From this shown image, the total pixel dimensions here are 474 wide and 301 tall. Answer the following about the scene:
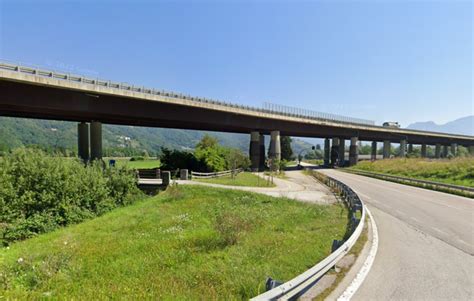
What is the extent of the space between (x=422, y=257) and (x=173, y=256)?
23.9 ft

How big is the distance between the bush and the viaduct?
29.4ft

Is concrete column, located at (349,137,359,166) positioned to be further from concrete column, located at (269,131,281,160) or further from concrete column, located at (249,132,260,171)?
concrete column, located at (249,132,260,171)

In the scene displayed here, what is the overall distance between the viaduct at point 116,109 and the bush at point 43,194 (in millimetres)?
8960

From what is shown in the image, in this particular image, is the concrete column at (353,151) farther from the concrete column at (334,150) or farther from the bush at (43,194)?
the bush at (43,194)

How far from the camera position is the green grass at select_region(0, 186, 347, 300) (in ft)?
19.4

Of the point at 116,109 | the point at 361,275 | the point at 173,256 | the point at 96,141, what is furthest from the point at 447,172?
the point at 96,141

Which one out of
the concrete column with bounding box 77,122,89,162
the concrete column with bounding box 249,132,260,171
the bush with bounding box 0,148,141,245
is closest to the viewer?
the bush with bounding box 0,148,141,245

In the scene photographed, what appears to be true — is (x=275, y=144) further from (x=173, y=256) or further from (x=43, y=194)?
(x=173, y=256)

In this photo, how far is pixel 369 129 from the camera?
70938 mm

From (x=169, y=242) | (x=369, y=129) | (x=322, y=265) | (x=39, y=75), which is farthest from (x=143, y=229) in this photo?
(x=369, y=129)

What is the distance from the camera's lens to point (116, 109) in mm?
31000

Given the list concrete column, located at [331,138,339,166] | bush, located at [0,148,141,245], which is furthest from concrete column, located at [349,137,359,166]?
bush, located at [0,148,141,245]

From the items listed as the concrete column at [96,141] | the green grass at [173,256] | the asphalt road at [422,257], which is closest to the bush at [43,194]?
the green grass at [173,256]

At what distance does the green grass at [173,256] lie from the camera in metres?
5.93
